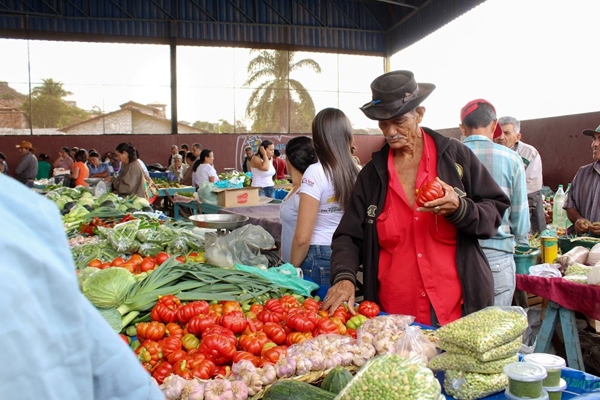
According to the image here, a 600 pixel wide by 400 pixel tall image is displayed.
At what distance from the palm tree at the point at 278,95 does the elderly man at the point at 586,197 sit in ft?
53.0

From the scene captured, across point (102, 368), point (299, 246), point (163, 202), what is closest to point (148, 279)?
point (299, 246)

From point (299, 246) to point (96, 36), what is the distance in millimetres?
16917

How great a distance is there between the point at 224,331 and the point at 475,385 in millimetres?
987

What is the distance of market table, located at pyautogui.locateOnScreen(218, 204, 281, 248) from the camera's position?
6605mm

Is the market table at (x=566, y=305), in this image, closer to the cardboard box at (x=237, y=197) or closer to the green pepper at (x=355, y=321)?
the green pepper at (x=355, y=321)

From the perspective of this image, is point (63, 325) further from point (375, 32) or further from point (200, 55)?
point (375, 32)

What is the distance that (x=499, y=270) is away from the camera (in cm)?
297

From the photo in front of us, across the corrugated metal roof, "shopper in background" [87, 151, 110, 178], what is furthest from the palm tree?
"shopper in background" [87, 151, 110, 178]

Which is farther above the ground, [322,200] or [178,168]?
[322,200]

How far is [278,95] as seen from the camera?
20.6 m

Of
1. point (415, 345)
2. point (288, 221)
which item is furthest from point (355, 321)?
point (288, 221)

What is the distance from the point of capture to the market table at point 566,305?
3285 mm

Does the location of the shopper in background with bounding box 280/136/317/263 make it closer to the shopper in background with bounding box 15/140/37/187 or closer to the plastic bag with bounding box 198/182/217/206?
the plastic bag with bounding box 198/182/217/206

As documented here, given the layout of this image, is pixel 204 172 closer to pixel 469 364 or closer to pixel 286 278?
pixel 286 278
